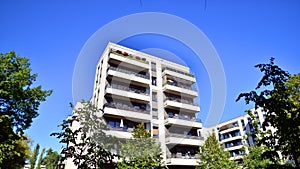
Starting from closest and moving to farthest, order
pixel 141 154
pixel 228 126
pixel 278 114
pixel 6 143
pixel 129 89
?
pixel 278 114 → pixel 141 154 → pixel 6 143 → pixel 129 89 → pixel 228 126

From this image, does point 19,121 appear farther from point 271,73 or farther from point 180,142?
point 271,73

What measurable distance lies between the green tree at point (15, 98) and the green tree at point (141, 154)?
9.00 metres

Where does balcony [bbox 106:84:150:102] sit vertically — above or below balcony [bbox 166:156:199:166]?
above

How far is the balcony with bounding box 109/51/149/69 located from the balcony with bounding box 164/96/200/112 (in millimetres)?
6323

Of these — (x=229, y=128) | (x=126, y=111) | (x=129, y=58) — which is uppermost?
(x=129, y=58)

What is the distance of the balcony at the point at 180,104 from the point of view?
29650mm

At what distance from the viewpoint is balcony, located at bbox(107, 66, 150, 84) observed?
27.4 metres

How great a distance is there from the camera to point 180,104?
30.3 meters

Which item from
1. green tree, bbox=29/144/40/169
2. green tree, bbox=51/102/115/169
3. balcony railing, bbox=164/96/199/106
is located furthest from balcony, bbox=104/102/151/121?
green tree, bbox=29/144/40/169

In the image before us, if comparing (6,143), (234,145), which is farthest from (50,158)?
(234,145)

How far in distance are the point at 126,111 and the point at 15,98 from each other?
12.0 metres

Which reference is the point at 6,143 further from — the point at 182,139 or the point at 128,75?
the point at 182,139

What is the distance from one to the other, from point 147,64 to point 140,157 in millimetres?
19218

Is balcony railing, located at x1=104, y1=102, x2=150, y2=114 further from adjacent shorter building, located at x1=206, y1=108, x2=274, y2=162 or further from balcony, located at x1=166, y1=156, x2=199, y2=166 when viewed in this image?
adjacent shorter building, located at x1=206, y1=108, x2=274, y2=162
